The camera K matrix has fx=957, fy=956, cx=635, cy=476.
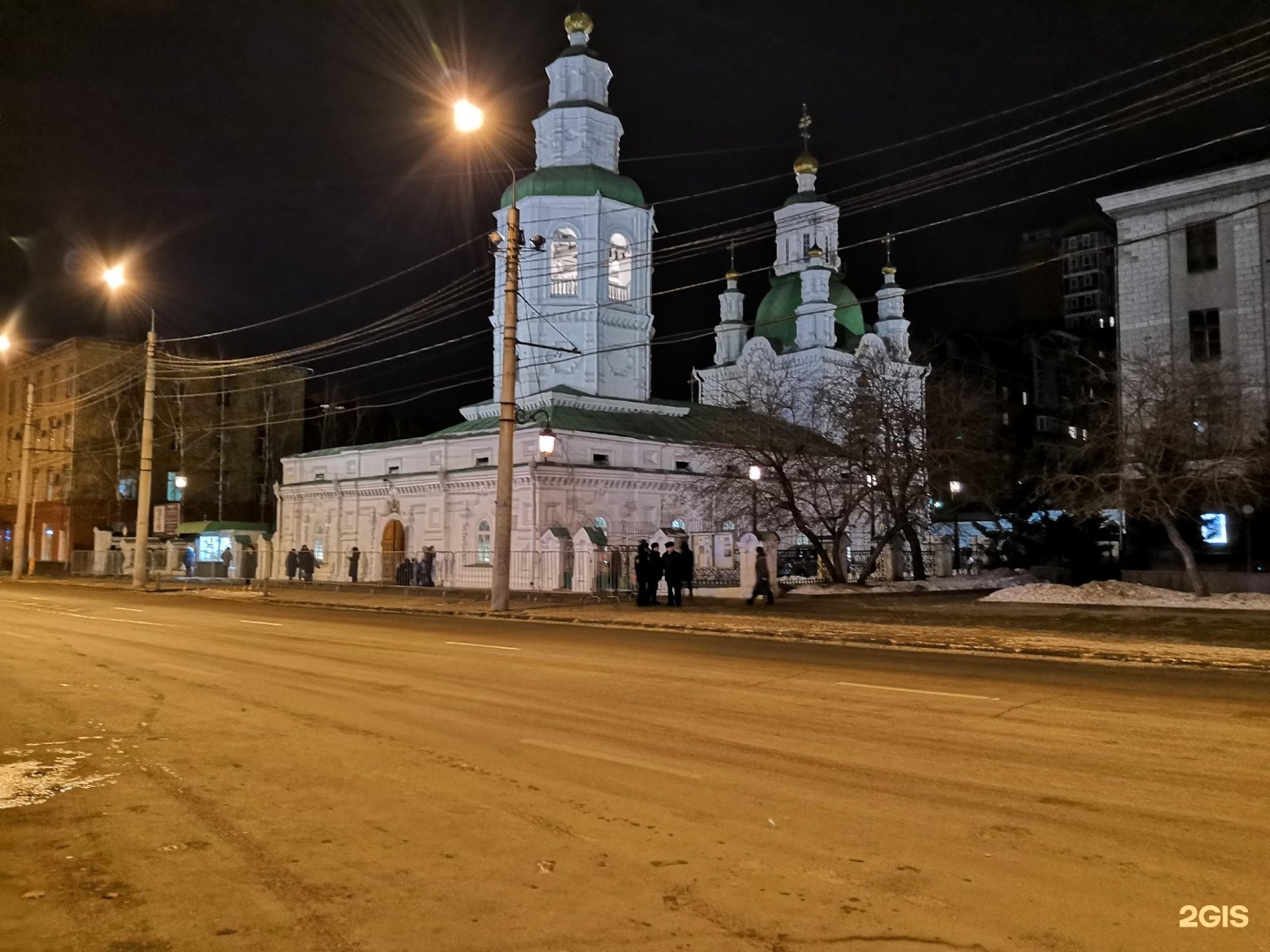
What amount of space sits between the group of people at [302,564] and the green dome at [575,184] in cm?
1896

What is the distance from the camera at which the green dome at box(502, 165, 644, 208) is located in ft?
153

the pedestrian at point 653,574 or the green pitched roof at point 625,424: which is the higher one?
the green pitched roof at point 625,424

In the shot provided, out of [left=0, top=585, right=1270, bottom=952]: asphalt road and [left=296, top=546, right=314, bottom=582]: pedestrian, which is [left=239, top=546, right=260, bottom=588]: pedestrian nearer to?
[left=296, top=546, right=314, bottom=582]: pedestrian

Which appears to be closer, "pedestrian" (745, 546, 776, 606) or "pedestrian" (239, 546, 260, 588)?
"pedestrian" (745, 546, 776, 606)

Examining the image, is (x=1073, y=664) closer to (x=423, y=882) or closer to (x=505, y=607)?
(x=423, y=882)

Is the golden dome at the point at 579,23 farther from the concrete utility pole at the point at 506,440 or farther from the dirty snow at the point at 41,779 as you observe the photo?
the dirty snow at the point at 41,779

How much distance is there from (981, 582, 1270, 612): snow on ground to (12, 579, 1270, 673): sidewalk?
2.72 ft

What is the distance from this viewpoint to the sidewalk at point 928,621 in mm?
15484

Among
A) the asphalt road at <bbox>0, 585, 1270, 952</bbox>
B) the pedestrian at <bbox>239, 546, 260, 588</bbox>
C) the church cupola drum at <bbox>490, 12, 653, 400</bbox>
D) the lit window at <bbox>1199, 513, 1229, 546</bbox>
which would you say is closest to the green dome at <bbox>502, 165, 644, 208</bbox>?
the church cupola drum at <bbox>490, 12, 653, 400</bbox>

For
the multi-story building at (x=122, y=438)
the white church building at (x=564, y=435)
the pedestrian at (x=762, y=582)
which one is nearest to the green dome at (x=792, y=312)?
the white church building at (x=564, y=435)

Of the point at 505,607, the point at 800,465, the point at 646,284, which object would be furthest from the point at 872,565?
the point at 646,284

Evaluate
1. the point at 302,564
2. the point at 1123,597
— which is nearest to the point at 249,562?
the point at 302,564

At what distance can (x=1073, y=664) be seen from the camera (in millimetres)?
A: 13969

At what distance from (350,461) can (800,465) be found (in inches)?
1060
